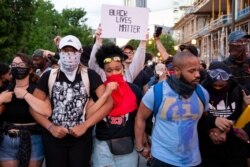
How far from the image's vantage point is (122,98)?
4.64 meters

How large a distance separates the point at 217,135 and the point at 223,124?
0.16 m

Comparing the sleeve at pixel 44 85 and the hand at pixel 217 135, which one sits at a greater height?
the sleeve at pixel 44 85

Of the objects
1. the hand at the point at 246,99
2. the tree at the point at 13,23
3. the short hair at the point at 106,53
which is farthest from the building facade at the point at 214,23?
the hand at the point at 246,99

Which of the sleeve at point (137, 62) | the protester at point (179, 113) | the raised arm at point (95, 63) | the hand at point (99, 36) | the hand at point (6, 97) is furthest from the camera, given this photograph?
the sleeve at point (137, 62)

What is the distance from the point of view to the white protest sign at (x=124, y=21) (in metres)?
5.52

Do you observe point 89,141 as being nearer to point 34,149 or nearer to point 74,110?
point 74,110

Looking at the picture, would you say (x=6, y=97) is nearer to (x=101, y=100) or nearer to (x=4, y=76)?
(x=4, y=76)

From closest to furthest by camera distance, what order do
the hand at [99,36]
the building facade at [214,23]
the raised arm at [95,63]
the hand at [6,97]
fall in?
1. the hand at [6,97]
2. the raised arm at [95,63]
3. the hand at [99,36]
4. the building facade at [214,23]

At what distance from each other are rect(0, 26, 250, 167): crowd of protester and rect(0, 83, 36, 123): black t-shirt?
0.4 inches

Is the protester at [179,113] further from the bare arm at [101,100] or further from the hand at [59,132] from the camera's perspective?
the hand at [59,132]

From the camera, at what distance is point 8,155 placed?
477 centimetres

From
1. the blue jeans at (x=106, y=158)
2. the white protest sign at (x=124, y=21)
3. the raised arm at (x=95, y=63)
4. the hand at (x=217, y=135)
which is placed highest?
the white protest sign at (x=124, y=21)

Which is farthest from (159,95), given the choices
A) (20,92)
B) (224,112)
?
(20,92)

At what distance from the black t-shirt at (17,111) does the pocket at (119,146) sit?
0.96m
